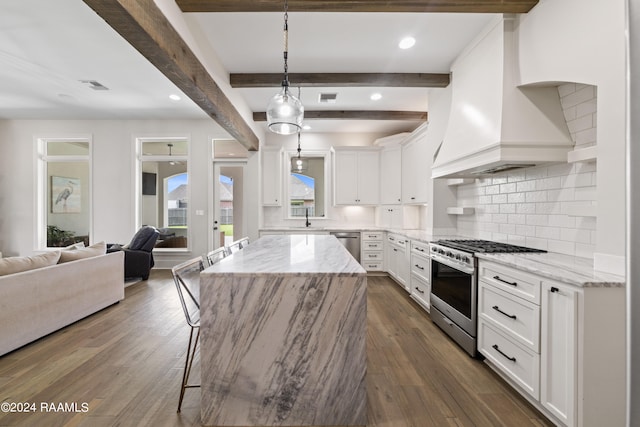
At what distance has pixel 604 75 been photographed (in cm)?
174

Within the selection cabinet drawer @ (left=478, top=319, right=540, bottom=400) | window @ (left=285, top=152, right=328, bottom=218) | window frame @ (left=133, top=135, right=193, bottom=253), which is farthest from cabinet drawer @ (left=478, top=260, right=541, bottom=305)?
window frame @ (left=133, top=135, right=193, bottom=253)

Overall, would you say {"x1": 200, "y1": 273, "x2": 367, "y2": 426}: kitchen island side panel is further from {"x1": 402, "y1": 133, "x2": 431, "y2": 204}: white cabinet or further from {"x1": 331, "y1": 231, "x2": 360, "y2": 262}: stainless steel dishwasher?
{"x1": 331, "y1": 231, "x2": 360, "y2": 262}: stainless steel dishwasher

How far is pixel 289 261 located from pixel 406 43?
2625 millimetres

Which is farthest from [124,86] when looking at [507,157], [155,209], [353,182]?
[507,157]

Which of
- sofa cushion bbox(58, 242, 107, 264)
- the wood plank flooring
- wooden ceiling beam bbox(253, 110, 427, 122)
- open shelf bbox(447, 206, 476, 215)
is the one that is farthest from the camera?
wooden ceiling beam bbox(253, 110, 427, 122)

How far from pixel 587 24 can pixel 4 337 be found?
A: 493 cm

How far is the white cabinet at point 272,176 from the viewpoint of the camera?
19.5 feet

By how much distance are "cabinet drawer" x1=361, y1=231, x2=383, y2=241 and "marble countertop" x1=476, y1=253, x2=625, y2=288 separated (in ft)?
9.77

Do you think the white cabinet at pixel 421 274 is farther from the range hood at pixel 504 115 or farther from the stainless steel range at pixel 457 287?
the range hood at pixel 504 115

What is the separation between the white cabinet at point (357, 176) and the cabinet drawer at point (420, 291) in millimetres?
2314

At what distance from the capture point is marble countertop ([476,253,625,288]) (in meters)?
1.50

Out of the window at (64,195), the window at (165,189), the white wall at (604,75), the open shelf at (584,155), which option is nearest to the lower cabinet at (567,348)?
the white wall at (604,75)

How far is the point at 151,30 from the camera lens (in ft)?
6.31

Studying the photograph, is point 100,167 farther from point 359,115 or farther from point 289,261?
point 289,261
